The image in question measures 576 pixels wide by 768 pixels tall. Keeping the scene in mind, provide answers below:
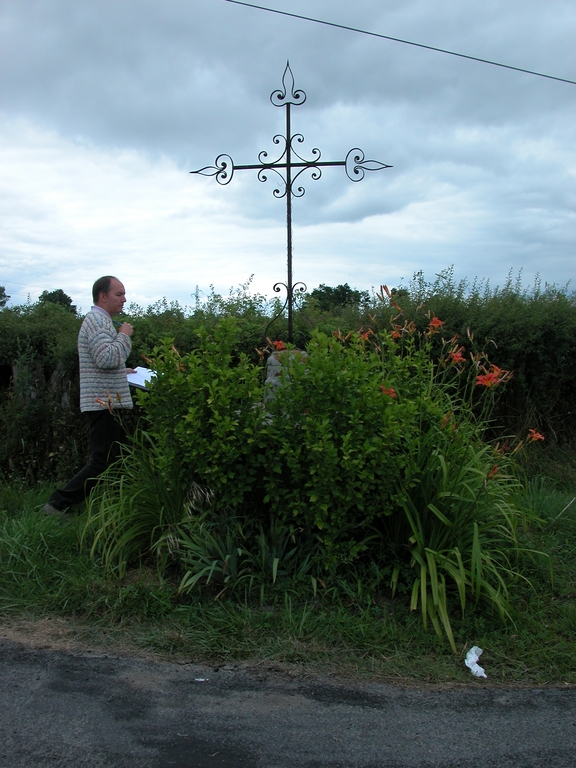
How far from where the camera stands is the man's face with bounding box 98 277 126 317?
5.06 metres

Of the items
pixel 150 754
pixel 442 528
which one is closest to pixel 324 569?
pixel 442 528

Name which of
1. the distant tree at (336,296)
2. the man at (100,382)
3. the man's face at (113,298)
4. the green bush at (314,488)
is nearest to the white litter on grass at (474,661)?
the green bush at (314,488)

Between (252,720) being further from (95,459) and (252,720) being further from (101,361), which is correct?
(101,361)

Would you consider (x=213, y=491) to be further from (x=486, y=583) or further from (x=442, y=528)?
(x=486, y=583)

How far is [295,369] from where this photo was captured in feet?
12.3

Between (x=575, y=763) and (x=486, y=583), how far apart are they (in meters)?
1.08

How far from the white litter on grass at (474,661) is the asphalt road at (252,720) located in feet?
0.24

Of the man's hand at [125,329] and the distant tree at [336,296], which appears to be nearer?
the man's hand at [125,329]

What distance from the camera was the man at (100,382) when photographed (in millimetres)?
4875

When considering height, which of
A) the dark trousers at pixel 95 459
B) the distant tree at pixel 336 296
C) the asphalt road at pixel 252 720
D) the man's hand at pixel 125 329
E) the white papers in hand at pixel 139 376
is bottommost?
the asphalt road at pixel 252 720

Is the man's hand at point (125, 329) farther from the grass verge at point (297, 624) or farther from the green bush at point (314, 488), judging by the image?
the grass verge at point (297, 624)

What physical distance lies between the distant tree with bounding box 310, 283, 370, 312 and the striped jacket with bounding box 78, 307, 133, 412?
2598 millimetres

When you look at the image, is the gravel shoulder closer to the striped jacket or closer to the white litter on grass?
the white litter on grass

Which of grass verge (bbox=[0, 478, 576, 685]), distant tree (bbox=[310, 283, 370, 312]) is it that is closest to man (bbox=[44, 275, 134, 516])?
grass verge (bbox=[0, 478, 576, 685])
